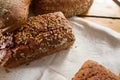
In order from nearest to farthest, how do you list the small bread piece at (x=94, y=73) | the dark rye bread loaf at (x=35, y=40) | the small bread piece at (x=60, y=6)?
the small bread piece at (x=94, y=73), the dark rye bread loaf at (x=35, y=40), the small bread piece at (x=60, y=6)

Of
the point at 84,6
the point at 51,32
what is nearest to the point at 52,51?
the point at 51,32

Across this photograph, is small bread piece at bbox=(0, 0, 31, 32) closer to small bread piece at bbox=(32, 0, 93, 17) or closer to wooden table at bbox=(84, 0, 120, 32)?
small bread piece at bbox=(32, 0, 93, 17)

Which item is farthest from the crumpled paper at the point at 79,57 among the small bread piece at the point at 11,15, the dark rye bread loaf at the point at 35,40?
the small bread piece at the point at 11,15

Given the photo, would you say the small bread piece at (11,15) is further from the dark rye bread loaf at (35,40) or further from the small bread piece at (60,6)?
the small bread piece at (60,6)

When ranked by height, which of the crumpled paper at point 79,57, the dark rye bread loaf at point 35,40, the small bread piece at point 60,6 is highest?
the small bread piece at point 60,6

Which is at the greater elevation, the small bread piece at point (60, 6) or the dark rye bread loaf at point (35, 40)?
the small bread piece at point (60, 6)

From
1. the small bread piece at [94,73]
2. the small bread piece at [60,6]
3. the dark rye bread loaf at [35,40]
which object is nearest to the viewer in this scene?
the small bread piece at [94,73]
